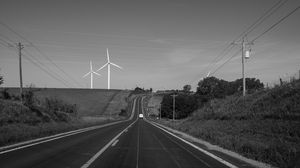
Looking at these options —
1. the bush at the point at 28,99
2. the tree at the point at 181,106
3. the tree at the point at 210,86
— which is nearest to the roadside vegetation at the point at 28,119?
the bush at the point at 28,99

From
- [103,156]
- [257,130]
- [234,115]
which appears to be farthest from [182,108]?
[103,156]

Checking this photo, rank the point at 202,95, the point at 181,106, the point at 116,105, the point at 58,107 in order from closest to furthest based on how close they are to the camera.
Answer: the point at 58,107 < the point at 181,106 < the point at 116,105 < the point at 202,95

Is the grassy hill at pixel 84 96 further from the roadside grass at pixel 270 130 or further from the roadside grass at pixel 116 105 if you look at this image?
the roadside grass at pixel 270 130

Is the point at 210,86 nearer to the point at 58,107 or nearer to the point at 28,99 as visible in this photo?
the point at 58,107

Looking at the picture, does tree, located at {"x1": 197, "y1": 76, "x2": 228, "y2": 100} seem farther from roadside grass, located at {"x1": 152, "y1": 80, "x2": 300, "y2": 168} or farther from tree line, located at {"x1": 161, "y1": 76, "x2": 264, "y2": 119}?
roadside grass, located at {"x1": 152, "y1": 80, "x2": 300, "y2": 168}

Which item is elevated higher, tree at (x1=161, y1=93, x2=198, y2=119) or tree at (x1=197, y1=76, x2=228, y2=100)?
tree at (x1=197, y1=76, x2=228, y2=100)

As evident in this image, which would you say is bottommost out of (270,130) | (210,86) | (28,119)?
(28,119)

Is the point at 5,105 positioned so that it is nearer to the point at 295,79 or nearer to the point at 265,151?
the point at 295,79

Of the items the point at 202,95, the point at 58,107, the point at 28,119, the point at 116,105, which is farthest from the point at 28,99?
the point at 202,95

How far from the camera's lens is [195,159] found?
13469mm

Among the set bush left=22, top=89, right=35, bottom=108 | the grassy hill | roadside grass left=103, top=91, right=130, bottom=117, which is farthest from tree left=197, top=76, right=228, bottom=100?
bush left=22, top=89, right=35, bottom=108

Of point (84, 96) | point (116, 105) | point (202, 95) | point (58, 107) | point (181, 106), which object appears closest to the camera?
point (58, 107)

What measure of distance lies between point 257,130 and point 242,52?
2328 cm

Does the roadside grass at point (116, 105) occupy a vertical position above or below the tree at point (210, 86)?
below
